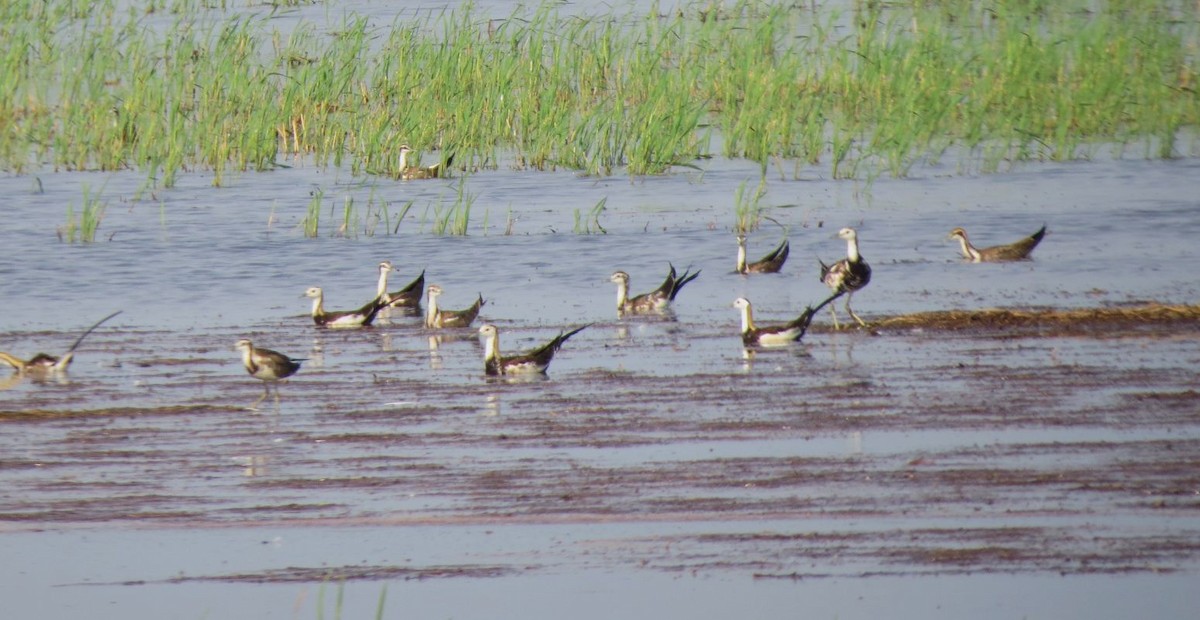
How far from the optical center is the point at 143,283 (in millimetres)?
15484

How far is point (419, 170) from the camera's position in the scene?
2052 centimetres

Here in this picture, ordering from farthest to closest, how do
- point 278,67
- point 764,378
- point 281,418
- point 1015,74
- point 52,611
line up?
1. point 278,67
2. point 1015,74
3. point 764,378
4. point 281,418
5. point 52,611

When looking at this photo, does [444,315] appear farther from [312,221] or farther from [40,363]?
[312,221]

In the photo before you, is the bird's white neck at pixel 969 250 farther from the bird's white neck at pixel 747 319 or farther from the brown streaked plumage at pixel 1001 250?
the bird's white neck at pixel 747 319

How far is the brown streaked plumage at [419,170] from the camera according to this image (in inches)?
805

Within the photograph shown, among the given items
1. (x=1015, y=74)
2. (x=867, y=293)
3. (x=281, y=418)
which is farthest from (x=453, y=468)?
(x=1015, y=74)

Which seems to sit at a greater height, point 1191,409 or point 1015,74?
point 1015,74

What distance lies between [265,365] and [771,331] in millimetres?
3101

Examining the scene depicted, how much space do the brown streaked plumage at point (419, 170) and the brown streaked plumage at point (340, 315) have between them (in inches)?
272

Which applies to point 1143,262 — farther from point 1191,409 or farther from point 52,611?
point 52,611

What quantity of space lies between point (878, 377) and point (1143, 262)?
5.30 metres

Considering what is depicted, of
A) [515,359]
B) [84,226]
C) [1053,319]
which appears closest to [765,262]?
[1053,319]

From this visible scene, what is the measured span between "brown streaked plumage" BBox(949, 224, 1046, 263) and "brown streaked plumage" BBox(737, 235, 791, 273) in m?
1.46

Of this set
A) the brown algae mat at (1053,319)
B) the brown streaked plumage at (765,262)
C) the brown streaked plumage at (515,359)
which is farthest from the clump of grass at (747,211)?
the brown streaked plumage at (515,359)
